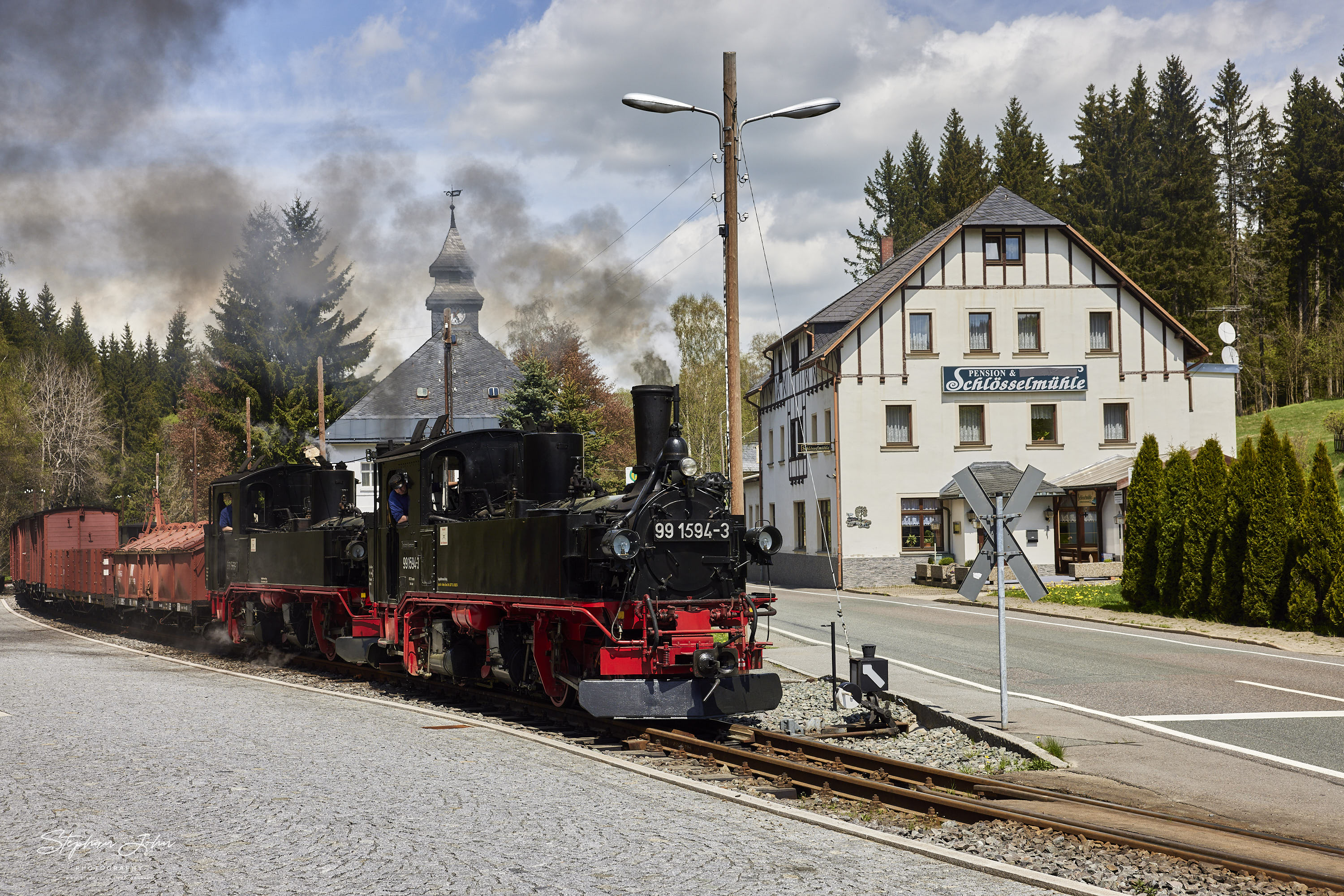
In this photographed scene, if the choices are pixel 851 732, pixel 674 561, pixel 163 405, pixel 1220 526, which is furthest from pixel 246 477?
pixel 163 405

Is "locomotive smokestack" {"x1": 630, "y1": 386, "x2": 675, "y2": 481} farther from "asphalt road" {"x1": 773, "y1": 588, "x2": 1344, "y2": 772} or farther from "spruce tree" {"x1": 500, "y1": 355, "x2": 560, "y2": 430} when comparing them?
"spruce tree" {"x1": 500, "y1": 355, "x2": 560, "y2": 430}

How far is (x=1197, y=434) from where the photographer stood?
1460 inches

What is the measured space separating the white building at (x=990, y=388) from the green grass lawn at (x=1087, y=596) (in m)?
4.43

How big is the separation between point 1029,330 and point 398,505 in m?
27.0

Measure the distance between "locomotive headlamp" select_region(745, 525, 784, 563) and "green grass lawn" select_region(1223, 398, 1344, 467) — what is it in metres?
30.9

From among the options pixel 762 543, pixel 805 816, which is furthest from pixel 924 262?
pixel 805 816

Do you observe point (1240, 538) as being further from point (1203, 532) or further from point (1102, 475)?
point (1102, 475)

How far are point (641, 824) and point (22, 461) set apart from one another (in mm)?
49887

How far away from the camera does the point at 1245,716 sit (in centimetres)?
1192

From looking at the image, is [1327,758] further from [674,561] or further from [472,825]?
→ [472,825]

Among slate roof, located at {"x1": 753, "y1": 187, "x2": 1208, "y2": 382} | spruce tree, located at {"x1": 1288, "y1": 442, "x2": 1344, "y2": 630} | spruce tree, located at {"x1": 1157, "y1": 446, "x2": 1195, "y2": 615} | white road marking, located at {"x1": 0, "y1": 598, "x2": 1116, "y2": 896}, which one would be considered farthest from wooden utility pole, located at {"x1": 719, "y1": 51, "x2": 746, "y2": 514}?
slate roof, located at {"x1": 753, "y1": 187, "x2": 1208, "y2": 382}

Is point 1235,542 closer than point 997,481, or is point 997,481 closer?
point 1235,542

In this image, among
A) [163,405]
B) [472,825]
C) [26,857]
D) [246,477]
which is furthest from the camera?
[163,405]
